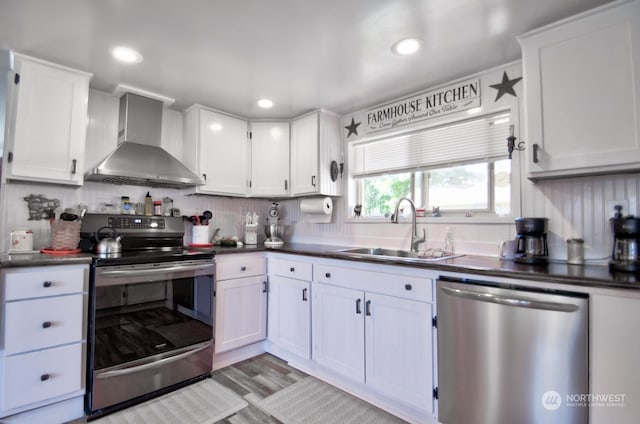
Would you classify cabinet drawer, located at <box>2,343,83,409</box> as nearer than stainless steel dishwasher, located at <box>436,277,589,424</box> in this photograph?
No

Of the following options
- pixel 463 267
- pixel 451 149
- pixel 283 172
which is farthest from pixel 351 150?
pixel 463 267

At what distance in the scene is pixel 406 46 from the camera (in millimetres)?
1884

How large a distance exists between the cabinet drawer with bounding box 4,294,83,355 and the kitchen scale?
1.62m

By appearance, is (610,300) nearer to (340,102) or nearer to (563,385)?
(563,385)

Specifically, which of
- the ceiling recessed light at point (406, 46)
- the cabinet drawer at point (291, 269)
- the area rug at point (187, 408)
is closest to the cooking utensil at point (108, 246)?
the area rug at point (187, 408)

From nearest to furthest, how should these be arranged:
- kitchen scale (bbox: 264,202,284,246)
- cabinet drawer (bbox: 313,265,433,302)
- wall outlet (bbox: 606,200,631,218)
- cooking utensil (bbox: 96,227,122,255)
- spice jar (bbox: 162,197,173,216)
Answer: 1. wall outlet (bbox: 606,200,631,218)
2. cabinet drawer (bbox: 313,265,433,302)
3. cooking utensil (bbox: 96,227,122,255)
4. spice jar (bbox: 162,197,173,216)
5. kitchen scale (bbox: 264,202,284,246)

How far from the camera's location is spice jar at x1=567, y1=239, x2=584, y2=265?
1.72 m

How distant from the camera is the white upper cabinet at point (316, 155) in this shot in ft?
9.67

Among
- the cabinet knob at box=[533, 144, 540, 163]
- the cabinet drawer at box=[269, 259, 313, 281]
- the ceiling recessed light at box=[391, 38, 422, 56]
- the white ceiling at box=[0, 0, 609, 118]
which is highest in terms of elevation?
the white ceiling at box=[0, 0, 609, 118]

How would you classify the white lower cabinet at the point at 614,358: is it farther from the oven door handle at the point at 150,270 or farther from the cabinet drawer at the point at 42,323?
the cabinet drawer at the point at 42,323

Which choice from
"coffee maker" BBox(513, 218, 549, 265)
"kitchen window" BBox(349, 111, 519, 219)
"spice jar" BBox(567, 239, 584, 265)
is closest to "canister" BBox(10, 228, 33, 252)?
"kitchen window" BBox(349, 111, 519, 219)

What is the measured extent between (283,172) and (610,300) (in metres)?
2.63

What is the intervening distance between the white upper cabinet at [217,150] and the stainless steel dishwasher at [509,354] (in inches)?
86.6

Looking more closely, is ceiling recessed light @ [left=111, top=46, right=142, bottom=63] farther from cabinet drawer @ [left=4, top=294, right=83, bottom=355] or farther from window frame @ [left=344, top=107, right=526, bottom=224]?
window frame @ [left=344, top=107, right=526, bottom=224]
